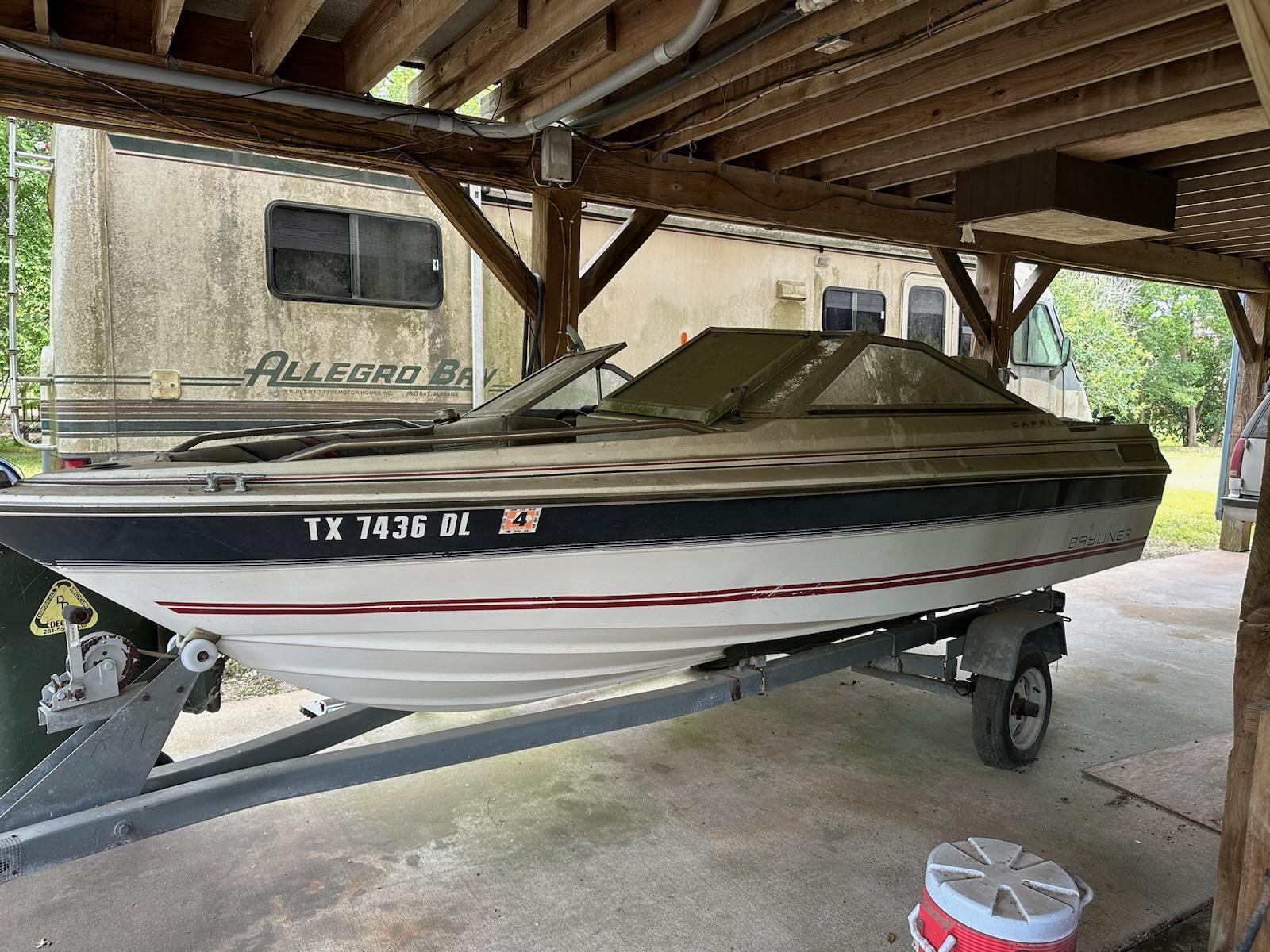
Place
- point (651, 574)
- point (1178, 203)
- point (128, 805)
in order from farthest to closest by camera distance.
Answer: point (1178, 203), point (651, 574), point (128, 805)

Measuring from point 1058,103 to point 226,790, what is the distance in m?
4.91

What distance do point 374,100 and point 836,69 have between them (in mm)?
2197

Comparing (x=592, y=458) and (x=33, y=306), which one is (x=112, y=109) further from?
(x=33, y=306)

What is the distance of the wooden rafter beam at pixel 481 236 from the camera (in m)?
4.59

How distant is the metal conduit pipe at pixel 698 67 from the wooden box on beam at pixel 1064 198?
227cm

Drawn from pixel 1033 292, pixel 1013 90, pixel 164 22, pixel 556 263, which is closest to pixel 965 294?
pixel 1033 292

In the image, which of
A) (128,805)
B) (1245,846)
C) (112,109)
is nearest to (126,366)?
(112,109)

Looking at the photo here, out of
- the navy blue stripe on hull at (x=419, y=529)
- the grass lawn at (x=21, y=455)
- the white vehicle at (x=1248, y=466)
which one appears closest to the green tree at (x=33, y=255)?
the grass lawn at (x=21, y=455)

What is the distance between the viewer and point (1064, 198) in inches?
202

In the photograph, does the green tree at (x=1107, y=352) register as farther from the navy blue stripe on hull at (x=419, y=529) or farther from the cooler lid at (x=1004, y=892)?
the cooler lid at (x=1004, y=892)

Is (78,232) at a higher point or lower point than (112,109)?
lower

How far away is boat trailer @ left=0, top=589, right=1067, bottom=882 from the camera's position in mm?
2143

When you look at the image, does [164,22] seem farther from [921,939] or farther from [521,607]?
[921,939]

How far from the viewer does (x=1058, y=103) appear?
15.1 ft
